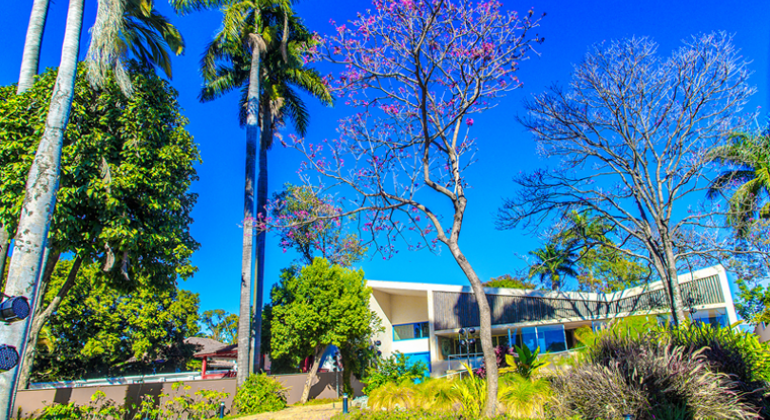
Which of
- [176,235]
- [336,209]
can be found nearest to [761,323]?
[336,209]

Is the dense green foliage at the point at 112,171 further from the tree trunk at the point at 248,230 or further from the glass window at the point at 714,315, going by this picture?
the glass window at the point at 714,315

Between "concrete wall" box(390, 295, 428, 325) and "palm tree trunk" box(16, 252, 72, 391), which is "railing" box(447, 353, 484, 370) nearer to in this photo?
"concrete wall" box(390, 295, 428, 325)

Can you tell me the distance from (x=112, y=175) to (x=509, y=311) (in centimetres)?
1888

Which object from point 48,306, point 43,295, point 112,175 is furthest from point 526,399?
point 43,295

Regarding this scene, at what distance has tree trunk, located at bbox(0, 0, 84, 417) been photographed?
6.07 m

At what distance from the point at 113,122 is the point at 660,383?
1310cm

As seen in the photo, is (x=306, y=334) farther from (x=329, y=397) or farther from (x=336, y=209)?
(x=336, y=209)

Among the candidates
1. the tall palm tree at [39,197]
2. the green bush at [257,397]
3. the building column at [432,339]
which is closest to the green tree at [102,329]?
the green bush at [257,397]

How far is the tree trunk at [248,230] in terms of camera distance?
15.9 m

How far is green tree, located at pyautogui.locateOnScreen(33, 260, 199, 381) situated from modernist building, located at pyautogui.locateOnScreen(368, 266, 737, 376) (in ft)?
A: 42.3

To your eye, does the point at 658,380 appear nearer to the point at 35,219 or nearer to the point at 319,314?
the point at 35,219

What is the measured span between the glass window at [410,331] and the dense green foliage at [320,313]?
3605mm

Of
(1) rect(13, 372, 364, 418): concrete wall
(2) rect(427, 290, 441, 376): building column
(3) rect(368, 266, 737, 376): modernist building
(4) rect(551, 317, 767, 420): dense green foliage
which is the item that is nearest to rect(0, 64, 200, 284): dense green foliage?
(1) rect(13, 372, 364, 418): concrete wall

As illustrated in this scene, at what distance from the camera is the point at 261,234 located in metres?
19.6
